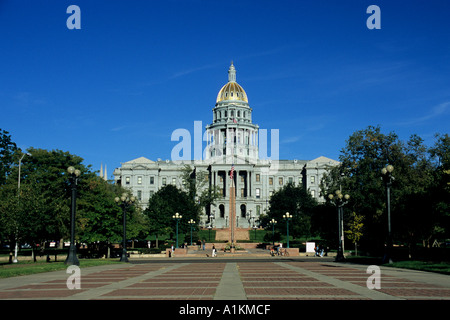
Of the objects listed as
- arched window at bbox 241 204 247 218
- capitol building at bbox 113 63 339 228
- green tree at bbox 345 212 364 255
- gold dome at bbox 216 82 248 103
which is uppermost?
gold dome at bbox 216 82 248 103

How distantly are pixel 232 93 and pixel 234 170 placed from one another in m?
39.2

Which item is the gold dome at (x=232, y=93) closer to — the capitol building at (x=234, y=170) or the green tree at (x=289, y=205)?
the capitol building at (x=234, y=170)

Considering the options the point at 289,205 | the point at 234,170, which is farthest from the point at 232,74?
the point at 289,205

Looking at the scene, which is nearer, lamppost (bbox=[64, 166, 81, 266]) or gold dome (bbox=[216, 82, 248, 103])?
lamppost (bbox=[64, 166, 81, 266])

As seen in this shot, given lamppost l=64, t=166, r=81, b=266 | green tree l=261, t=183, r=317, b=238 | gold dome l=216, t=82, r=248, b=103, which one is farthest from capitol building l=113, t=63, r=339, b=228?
lamppost l=64, t=166, r=81, b=266

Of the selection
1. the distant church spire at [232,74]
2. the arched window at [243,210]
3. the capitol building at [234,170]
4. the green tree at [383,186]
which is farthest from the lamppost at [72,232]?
the distant church spire at [232,74]

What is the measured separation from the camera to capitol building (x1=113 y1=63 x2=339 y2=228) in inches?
5433

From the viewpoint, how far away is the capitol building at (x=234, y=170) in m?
138

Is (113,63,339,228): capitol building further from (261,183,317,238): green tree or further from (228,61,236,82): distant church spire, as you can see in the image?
(261,183,317,238): green tree

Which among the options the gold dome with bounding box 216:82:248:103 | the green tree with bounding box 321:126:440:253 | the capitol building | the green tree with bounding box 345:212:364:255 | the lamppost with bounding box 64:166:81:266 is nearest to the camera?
the lamppost with bounding box 64:166:81:266
